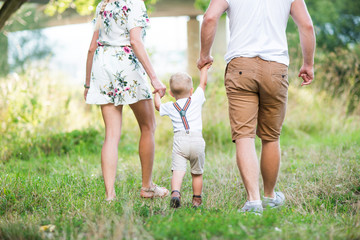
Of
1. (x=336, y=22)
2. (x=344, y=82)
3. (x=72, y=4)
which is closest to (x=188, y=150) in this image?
(x=72, y=4)

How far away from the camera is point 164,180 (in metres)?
4.59

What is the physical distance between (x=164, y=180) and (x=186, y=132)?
1.26 metres

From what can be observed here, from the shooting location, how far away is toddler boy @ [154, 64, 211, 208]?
3475mm

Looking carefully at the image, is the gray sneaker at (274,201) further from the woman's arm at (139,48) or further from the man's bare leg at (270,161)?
the woman's arm at (139,48)

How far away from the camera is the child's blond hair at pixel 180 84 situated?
354cm

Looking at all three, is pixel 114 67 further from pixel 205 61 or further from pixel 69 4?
pixel 69 4

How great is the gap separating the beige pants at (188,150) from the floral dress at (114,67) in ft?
1.76

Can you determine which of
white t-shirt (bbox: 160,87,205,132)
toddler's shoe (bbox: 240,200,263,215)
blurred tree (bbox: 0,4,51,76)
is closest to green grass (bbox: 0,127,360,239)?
toddler's shoe (bbox: 240,200,263,215)

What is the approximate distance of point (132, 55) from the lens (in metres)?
3.70

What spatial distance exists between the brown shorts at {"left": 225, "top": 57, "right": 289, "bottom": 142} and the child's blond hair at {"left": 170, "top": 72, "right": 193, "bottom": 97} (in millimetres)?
349

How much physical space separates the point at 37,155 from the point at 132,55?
3092mm

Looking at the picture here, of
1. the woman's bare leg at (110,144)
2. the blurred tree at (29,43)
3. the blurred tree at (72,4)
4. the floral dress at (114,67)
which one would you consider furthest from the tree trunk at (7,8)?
the blurred tree at (29,43)

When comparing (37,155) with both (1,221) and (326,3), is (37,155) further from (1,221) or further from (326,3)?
(326,3)

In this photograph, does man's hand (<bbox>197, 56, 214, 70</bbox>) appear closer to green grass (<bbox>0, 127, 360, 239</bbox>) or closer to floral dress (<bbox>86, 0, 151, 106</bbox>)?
floral dress (<bbox>86, 0, 151, 106</bbox>)
